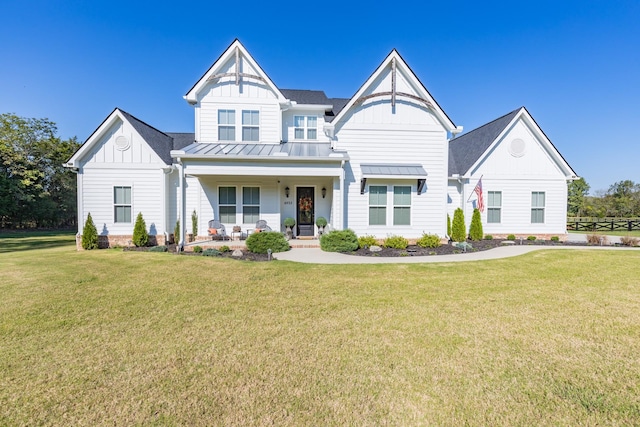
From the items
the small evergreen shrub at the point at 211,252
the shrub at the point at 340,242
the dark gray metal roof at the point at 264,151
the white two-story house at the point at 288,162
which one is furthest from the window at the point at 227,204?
the shrub at the point at 340,242

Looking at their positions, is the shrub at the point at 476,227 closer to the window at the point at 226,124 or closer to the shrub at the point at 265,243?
the shrub at the point at 265,243

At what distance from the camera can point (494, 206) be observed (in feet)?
49.8

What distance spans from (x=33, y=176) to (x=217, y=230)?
25365 mm

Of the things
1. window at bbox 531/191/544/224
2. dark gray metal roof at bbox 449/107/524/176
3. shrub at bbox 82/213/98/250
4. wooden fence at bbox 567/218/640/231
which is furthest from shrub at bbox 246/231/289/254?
wooden fence at bbox 567/218/640/231

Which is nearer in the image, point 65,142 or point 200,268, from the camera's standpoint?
point 200,268

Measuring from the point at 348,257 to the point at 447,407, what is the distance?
25.7ft

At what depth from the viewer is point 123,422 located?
8.12 feet

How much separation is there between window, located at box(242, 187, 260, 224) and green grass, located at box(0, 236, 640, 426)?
7.28 m

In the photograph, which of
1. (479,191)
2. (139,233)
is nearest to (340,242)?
(479,191)

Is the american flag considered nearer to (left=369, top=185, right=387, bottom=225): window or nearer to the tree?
(left=369, top=185, right=387, bottom=225): window

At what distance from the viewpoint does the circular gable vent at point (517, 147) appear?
595 inches

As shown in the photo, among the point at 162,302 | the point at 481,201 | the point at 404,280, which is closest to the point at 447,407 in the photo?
the point at 404,280

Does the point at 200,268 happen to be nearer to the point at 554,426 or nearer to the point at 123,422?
the point at 123,422

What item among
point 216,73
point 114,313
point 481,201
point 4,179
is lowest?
point 114,313
